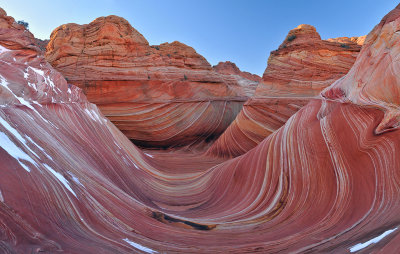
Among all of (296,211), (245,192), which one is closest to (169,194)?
(245,192)

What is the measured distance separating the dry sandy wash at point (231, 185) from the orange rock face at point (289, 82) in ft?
9.41

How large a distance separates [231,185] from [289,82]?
15.1 feet

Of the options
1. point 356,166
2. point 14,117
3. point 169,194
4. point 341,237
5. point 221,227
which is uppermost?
point 14,117

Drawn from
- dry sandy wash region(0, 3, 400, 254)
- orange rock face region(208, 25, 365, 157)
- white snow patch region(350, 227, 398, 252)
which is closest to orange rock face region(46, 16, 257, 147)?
orange rock face region(208, 25, 365, 157)

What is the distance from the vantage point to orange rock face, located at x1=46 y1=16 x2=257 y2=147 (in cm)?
946

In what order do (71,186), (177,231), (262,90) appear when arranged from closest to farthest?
(71,186) < (177,231) < (262,90)

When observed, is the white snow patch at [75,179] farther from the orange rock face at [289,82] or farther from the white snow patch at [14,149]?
the orange rock face at [289,82]

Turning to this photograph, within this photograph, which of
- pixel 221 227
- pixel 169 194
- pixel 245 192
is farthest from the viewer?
pixel 169 194

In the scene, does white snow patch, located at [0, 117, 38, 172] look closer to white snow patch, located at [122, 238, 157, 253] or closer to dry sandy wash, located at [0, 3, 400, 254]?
dry sandy wash, located at [0, 3, 400, 254]

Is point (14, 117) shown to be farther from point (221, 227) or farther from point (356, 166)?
point (356, 166)

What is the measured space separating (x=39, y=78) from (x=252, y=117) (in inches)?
205

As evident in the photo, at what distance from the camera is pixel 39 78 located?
4.63 metres

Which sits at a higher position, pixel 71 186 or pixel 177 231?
pixel 71 186

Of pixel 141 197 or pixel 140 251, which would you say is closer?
pixel 140 251
